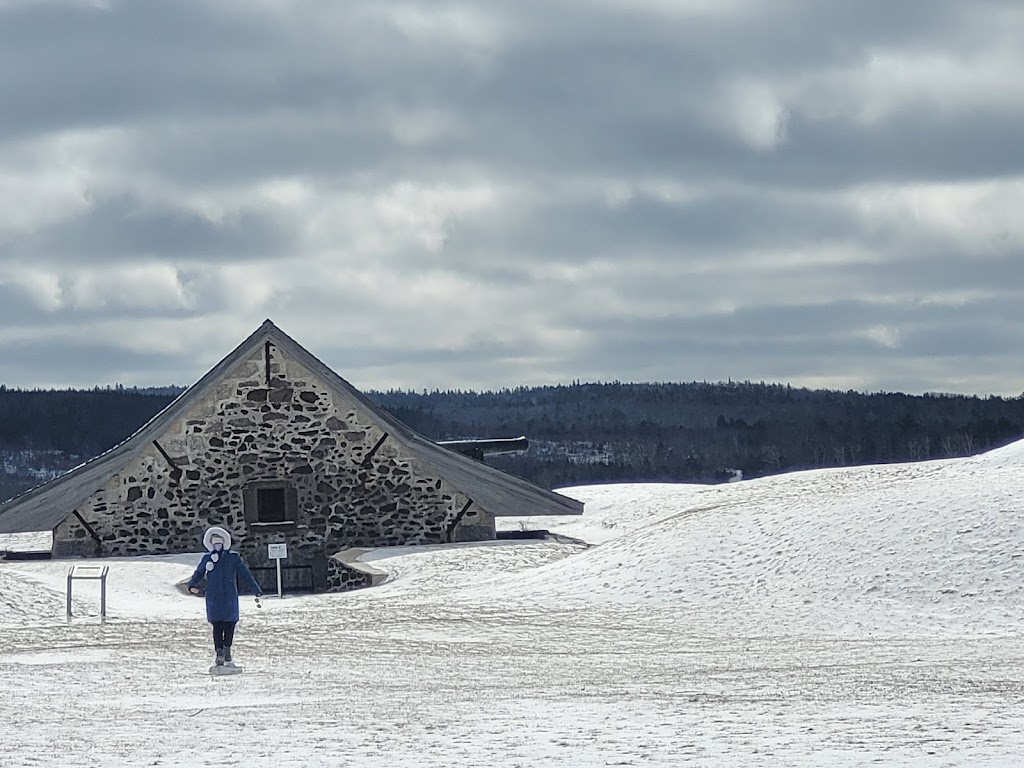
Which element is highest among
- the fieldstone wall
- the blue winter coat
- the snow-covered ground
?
the fieldstone wall

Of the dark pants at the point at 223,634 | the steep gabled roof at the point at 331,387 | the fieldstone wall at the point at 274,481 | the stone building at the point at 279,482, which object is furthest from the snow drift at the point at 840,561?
the dark pants at the point at 223,634

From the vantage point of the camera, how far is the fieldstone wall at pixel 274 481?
3119 cm

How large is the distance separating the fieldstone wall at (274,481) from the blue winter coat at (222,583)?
45.0 feet

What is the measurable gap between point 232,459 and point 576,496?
12316 mm

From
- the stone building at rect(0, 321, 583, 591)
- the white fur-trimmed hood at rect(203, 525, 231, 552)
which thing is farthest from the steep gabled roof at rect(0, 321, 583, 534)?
the white fur-trimmed hood at rect(203, 525, 231, 552)

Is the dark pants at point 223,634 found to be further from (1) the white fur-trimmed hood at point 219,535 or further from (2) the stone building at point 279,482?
(2) the stone building at point 279,482

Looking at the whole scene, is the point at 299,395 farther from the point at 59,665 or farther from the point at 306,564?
the point at 59,665

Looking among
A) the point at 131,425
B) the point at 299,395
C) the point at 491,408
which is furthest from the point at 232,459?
the point at 491,408

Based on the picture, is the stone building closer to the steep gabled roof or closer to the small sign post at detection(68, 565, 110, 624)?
the steep gabled roof

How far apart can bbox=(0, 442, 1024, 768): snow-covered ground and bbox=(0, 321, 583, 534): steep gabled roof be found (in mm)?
1276

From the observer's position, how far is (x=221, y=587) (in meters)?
17.0

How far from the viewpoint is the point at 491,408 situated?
567 ft

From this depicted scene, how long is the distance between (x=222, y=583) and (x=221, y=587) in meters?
0.07

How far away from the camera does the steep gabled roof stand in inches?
1208
